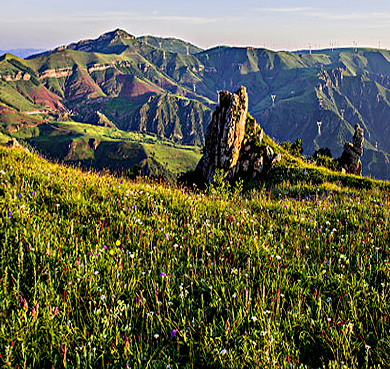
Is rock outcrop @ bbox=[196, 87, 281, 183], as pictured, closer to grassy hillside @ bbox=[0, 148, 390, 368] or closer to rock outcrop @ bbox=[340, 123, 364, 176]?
rock outcrop @ bbox=[340, 123, 364, 176]

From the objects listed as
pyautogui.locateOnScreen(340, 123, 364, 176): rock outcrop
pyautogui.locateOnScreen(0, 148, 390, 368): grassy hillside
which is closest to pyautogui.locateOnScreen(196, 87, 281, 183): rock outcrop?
pyautogui.locateOnScreen(340, 123, 364, 176): rock outcrop

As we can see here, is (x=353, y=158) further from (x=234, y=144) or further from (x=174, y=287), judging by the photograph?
(x=174, y=287)

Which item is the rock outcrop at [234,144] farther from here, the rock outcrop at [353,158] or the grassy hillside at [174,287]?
the grassy hillside at [174,287]

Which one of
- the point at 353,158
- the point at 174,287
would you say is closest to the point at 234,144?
the point at 353,158

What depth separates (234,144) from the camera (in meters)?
31.5

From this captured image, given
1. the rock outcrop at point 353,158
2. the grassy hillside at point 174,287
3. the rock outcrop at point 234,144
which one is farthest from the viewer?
the rock outcrop at point 353,158

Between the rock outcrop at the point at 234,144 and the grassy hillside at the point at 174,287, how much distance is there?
78.9ft

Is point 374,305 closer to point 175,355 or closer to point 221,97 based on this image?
point 175,355

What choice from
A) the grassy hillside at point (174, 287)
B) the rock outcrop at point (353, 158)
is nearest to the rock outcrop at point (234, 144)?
the rock outcrop at point (353, 158)

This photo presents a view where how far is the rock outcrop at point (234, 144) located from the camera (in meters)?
30.3

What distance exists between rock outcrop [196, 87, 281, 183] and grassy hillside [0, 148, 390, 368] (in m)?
24.0

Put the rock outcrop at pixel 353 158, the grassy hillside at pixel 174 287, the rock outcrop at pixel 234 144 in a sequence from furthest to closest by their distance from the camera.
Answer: the rock outcrop at pixel 353 158, the rock outcrop at pixel 234 144, the grassy hillside at pixel 174 287

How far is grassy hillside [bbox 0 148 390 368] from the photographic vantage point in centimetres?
287

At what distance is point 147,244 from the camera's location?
193 inches
